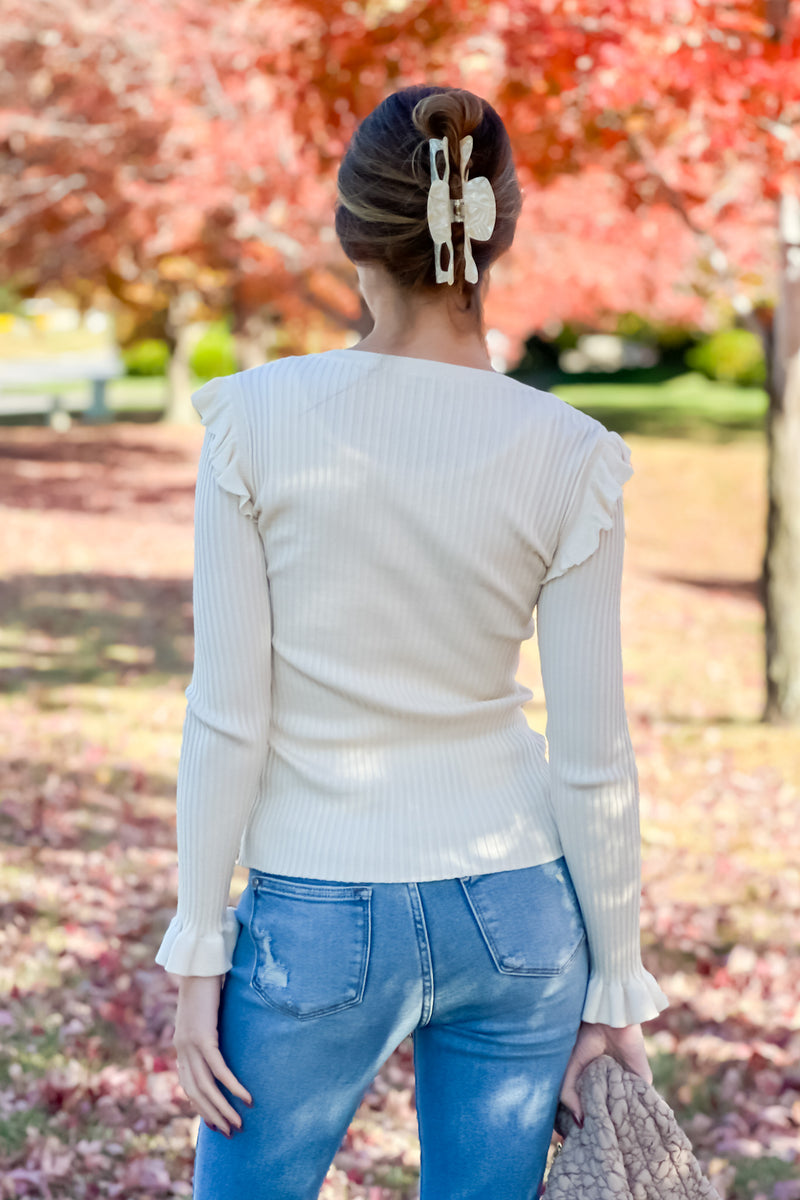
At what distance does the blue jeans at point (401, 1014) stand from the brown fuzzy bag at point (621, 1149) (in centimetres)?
5

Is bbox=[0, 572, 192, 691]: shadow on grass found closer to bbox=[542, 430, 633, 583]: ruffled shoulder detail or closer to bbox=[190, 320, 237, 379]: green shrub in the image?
bbox=[542, 430, 633, 583]: ruffled shoulder detail

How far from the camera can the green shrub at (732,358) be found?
35344 millimetres

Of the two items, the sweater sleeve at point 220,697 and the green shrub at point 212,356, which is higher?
the sweater sleeve at point 220,697

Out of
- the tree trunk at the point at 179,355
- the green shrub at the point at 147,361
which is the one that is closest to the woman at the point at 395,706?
the tree trunk at the point at 179,355

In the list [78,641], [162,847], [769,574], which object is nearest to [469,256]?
[162,847]

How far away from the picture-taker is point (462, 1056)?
1.62 m

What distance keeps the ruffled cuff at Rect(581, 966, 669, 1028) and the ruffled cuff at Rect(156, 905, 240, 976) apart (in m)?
0.46

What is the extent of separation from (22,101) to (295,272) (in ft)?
14.7

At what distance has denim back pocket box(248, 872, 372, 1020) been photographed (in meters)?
1.49

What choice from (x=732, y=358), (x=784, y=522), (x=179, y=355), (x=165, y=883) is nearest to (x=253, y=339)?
(x=179, y=355)

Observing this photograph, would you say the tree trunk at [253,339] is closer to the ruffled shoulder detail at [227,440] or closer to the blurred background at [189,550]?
the blurred background at [189,550]

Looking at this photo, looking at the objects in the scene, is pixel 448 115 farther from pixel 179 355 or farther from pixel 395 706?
pixel 179 355

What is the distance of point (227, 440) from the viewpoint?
1521mm

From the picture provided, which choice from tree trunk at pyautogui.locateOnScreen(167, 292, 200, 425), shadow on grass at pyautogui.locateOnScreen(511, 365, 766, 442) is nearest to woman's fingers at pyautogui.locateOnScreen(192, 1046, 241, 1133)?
shadow on grass at pyautogui.locateOnScreen(511, 365, 766, 442)
